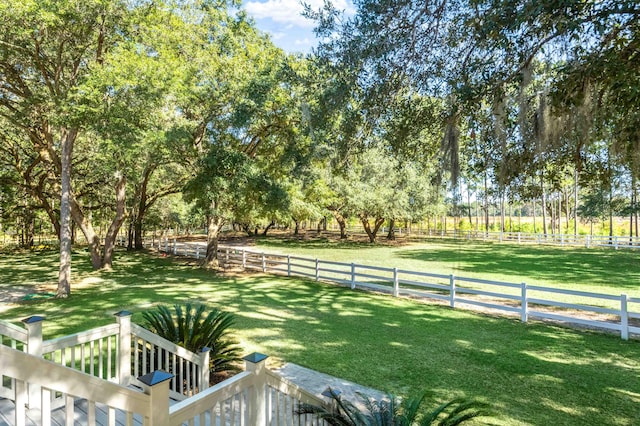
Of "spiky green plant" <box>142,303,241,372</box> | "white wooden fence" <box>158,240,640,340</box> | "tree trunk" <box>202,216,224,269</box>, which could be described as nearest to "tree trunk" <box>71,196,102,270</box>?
"tree trunk" <box>202,216,224,269</box>

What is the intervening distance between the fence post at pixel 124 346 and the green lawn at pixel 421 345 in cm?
236

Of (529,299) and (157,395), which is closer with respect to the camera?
(157,395)

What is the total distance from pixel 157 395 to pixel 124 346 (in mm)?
2928

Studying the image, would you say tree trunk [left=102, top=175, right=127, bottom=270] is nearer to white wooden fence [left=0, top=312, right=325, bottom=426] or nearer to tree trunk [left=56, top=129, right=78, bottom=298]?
tree trunk [left=56, top=129, right=78, bottom=298]

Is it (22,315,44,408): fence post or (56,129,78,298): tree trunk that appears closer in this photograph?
(22,315,44,408): fence post

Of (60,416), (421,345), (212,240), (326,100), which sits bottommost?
(421,345)

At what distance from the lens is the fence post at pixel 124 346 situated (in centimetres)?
415

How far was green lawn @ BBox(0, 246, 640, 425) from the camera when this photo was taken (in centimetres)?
455

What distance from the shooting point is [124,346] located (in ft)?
13.7

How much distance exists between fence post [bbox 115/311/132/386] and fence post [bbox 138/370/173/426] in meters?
2.77

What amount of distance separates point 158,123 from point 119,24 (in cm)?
284

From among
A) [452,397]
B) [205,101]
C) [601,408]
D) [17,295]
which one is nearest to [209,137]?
[205,101]

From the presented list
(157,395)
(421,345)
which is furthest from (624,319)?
(157,395)

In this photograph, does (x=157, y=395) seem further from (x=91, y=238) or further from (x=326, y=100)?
(x=91, y=238)
